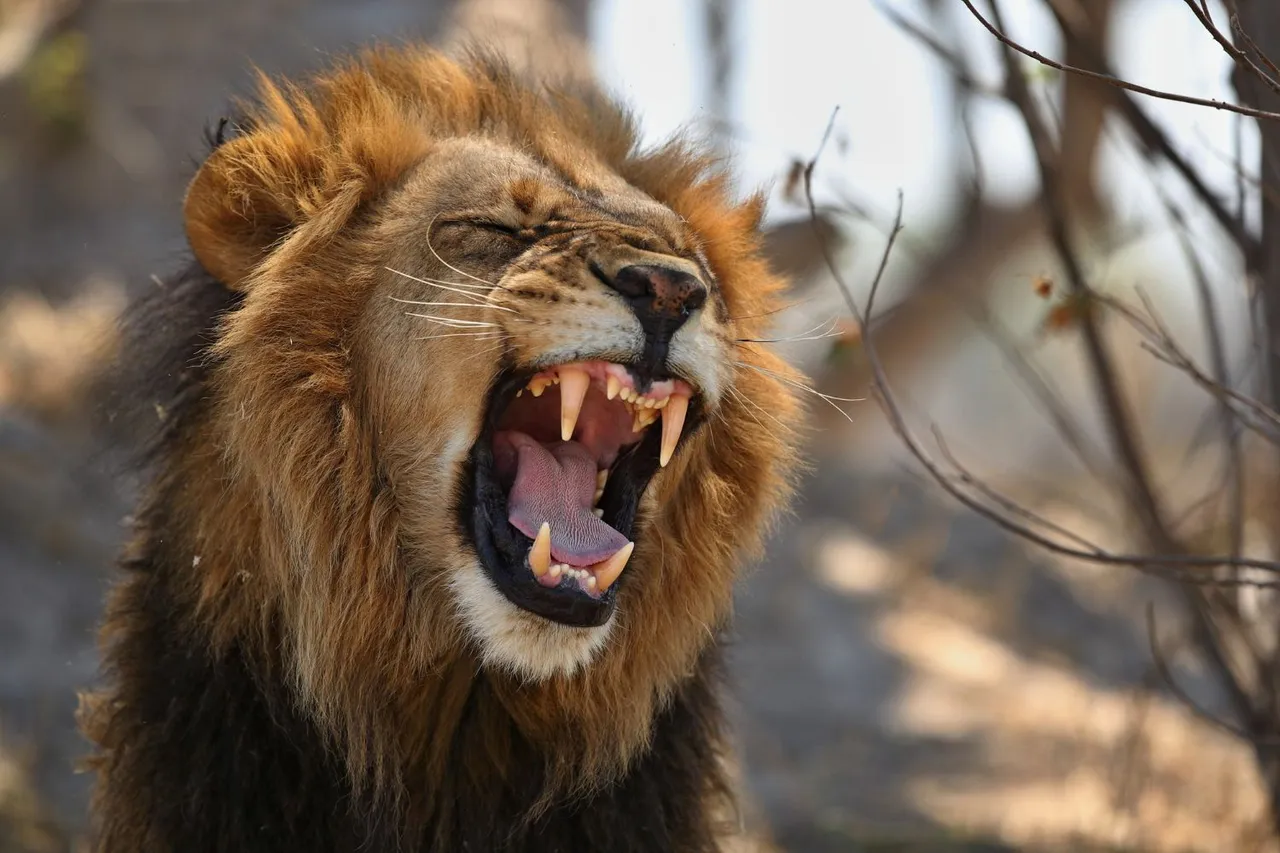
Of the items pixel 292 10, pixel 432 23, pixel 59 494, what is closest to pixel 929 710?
pixel 59 494

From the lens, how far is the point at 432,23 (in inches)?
444

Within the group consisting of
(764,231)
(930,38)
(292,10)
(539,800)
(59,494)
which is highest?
(292,10)

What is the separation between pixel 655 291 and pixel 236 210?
918mm

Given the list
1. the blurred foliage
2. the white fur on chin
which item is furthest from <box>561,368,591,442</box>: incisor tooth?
the blurred foliage

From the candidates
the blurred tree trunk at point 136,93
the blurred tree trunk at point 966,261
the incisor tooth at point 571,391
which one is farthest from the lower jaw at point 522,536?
the blurred tree trunk at point 966,261

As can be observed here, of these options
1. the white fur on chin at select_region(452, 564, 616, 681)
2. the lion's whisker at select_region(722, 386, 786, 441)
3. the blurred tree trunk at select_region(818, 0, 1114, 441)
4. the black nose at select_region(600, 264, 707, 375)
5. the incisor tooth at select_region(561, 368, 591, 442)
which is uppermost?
the blurred tree trunk at select_region(818, 0, 1114, 441)

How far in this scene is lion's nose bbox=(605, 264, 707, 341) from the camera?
2.76 metres

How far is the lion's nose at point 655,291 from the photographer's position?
2.76 metres

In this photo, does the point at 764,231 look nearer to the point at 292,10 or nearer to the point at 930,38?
the point at 930,38

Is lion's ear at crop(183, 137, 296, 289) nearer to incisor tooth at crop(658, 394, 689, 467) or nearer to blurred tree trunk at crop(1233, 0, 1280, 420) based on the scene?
incisor tooth at crop(658, 394, 689, 467)

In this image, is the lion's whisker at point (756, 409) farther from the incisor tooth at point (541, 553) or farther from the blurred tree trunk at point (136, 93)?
the blurred tree trunk at point (136, 93)

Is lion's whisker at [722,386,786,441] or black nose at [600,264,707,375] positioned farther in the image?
lion's whisker at [722,386,786,441]

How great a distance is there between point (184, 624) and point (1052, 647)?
7513 millimetres

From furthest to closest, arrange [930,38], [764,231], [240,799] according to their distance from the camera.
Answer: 1. [930,38]
2. [764,231]
3. [240,799]
